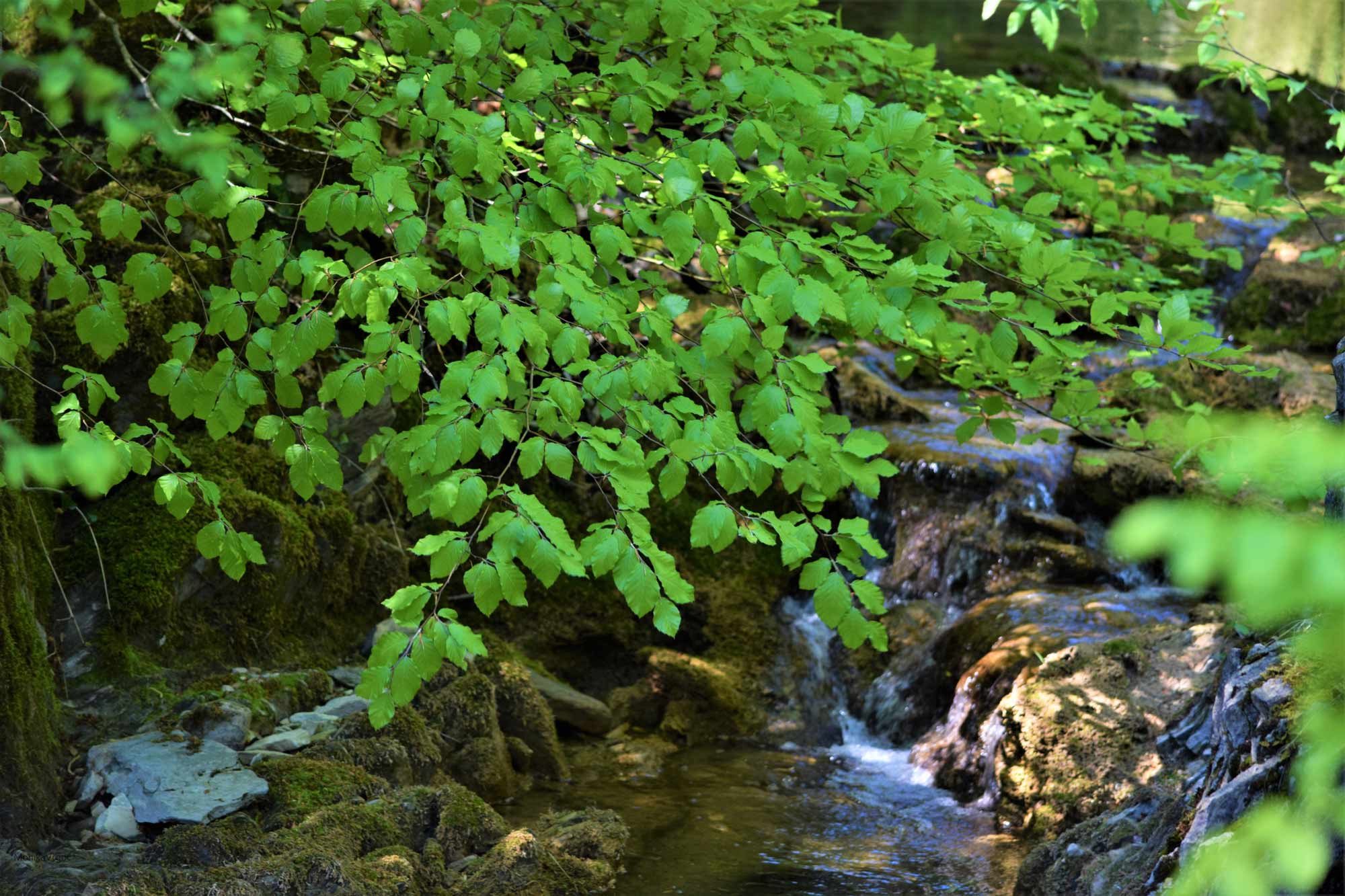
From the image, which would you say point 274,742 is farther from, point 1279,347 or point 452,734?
point 1279,347

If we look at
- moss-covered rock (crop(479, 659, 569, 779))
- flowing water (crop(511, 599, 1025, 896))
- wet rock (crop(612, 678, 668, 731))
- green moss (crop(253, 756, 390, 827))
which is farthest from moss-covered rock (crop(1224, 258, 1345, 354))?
green moss (crop(253, 756, 390, 827))

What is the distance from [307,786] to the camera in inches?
196

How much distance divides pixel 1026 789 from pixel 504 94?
15.3 ft

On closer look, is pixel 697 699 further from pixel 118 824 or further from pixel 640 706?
pixel 118 824

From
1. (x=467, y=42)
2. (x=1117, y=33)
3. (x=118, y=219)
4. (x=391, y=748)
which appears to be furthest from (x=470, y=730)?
(x=1117, y=33)

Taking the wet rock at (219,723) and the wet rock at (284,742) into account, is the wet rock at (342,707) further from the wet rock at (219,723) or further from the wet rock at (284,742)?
the wet rock at (219,723)

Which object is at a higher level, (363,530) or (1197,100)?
(1197,100)

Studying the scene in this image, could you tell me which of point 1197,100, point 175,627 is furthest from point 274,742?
point 1197,100

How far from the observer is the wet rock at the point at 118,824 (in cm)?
461

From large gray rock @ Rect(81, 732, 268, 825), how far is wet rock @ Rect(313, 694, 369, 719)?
70cm

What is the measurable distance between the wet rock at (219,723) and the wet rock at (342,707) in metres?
0.47

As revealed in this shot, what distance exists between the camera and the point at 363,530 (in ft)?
22.9

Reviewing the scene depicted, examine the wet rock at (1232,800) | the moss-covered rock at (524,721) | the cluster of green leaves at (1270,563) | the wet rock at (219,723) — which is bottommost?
the moss-covered rock at (524,721)

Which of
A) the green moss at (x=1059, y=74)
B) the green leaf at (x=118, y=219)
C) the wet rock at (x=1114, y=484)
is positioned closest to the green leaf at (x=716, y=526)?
the green leaf at (x=118, y=219)
